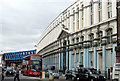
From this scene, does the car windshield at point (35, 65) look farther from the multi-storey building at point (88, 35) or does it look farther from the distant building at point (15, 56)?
the distant building at point (15, 56)

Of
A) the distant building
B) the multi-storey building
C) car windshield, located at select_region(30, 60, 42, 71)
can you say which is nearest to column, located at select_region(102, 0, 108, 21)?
the multi-storey building

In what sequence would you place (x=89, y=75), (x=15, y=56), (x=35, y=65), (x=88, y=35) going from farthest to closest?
(x=15, y=56) < (x=88, y=35) < (x=35, y=65) < (x=89, y=75)

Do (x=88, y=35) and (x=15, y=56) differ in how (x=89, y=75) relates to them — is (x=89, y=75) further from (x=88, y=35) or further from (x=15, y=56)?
(x=15, y=56)

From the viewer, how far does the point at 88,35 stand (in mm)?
51250

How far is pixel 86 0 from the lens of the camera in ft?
168

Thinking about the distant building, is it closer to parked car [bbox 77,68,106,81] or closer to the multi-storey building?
the multi-storey building

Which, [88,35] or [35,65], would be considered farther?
[88,35]

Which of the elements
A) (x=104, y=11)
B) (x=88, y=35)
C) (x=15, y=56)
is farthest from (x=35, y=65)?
(x=15, y=56)

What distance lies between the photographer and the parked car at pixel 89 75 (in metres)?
29.4

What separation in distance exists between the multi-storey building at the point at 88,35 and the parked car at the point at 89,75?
8866mm

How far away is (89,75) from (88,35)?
21.6m

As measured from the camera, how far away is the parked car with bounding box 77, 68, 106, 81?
A: 29438 millimetres

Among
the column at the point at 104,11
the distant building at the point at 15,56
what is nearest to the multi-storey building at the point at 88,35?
the column at the point at 104,11

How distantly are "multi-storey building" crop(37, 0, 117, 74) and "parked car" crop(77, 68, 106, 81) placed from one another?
8866 millimetres
